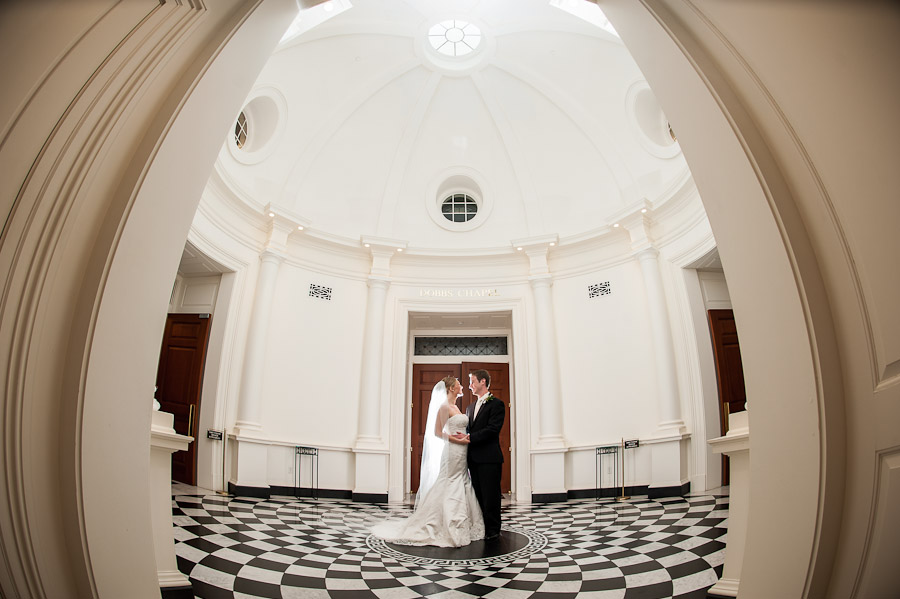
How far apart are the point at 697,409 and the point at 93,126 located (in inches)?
366

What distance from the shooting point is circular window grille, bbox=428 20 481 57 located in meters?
10.1

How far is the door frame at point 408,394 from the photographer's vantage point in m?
10.4

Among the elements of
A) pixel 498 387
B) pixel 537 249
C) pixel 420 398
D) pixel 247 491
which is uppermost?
pixel 537 249

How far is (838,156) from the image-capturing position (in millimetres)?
1673

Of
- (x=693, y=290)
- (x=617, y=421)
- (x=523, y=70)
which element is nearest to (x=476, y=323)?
(x=617, y=421)

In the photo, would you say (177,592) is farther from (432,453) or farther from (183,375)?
(183,375)

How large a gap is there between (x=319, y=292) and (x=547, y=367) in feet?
17.3

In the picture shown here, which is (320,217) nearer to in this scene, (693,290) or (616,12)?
(693,290)

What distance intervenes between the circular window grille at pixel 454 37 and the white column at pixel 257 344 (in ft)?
18.6

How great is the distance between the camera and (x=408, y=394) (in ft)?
40.6

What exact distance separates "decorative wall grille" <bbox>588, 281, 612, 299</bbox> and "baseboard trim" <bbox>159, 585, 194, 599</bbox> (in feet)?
30.3

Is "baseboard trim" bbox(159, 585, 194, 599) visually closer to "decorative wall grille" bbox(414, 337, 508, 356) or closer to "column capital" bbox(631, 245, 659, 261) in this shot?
"column capital" bbox(631, 245, 659, 261)

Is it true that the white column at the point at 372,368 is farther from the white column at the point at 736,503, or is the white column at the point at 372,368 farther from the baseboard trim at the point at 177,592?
the white column at the point at 736,503

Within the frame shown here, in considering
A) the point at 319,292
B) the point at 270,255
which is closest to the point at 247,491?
the point at 319,292
